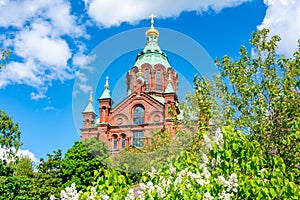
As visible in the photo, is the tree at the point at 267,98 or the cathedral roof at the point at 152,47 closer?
the tree at the point at 267,98

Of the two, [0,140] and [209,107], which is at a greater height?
[0,140]

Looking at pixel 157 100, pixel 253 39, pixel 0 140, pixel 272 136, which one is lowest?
pixel 272 136

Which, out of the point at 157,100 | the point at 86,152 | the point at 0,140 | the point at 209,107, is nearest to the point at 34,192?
the point at 0,140

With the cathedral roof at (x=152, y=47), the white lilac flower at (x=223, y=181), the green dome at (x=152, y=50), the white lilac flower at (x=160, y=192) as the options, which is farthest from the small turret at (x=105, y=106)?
the white lilac flower at (x=223, y=181)

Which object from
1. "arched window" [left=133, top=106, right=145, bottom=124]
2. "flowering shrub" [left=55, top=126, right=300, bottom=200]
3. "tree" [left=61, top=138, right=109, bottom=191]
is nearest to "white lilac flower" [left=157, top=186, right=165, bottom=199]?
"flowering shrub" [left=55, top=126, right=300, bottom=200]

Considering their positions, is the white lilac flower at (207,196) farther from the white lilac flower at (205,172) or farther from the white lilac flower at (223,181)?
the white lilac flower at (205,172)

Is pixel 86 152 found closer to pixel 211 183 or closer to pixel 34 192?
pixel 34 192

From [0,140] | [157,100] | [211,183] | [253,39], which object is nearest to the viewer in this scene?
[211,183]

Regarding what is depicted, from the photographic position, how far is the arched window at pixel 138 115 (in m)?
42.3

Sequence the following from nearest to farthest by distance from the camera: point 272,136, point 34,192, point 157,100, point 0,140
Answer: point 272,136 < point 34,192 < point 0,140 < point 157,100

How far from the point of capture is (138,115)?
143 ft

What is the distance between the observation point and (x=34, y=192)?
943 inches

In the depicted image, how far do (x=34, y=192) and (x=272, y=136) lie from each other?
18.3 m

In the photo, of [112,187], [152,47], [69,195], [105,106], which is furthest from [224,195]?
[105,106]
